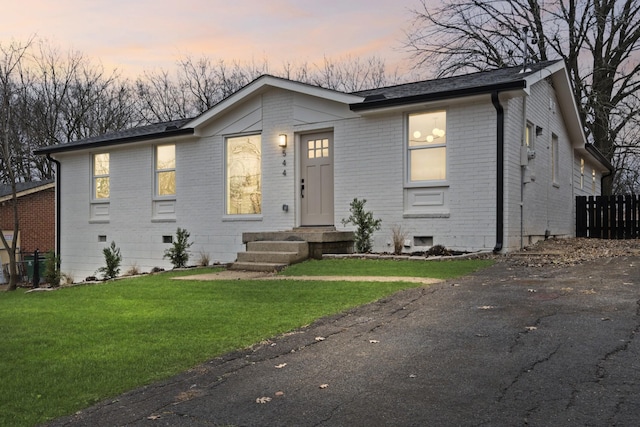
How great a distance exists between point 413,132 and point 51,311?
814cm

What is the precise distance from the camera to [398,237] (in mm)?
11734

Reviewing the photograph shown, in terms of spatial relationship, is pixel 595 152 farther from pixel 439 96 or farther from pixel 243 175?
pixel 243 175

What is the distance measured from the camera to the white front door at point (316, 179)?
13.1 meters

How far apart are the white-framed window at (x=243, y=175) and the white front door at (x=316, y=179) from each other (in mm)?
1305

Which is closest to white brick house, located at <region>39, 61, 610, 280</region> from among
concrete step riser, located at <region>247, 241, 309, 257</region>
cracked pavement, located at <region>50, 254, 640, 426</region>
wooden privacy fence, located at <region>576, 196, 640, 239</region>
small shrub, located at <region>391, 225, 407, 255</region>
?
small shrub, located at <region>391, 225, 407, 255</region>

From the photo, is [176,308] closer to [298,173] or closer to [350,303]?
[350,303]

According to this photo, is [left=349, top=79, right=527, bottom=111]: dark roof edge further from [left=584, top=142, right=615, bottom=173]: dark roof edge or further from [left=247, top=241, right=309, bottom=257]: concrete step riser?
[left=584, top=142, right=615, bottom=173]: dark roof edge

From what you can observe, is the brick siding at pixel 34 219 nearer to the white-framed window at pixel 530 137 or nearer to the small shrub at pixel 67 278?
the small shrub at pixel 67 278

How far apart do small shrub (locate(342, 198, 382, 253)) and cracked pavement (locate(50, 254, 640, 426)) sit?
6040 millimetres

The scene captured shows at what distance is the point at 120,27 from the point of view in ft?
59.8

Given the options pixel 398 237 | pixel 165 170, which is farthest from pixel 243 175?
pixel 398 237

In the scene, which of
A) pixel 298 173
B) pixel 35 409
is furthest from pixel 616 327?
pixel 298 173

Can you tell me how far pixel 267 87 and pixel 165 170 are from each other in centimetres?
411

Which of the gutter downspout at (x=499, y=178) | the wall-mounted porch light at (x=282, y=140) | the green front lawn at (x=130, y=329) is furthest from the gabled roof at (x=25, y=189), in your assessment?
the gutter downspout at (x=499, y=178)
